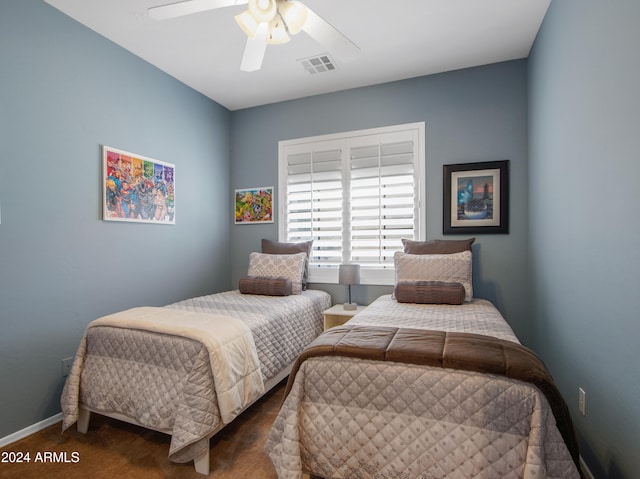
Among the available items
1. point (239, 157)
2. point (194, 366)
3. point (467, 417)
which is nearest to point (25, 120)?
point (194, 366)

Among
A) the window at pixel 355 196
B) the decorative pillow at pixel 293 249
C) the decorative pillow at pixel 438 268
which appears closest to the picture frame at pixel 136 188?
the decorative pillow at pixel 293 249

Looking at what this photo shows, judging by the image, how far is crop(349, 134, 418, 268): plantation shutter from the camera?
336 centimetres

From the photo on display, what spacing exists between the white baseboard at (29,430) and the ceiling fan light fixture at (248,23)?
9.08 feet

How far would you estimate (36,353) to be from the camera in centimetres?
221

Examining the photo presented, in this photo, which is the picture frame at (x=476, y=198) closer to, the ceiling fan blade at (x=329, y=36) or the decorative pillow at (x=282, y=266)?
the decorative pillow at (x=282, y=266)

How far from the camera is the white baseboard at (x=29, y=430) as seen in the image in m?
2.03

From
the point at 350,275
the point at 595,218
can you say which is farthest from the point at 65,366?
the point at 595,218

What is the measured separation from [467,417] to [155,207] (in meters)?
2.93

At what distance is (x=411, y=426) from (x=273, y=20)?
209 cm

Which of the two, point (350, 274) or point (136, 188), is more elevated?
point (136, 188)

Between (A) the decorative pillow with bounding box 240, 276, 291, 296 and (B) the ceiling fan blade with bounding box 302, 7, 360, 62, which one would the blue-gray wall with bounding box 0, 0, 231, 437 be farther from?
(B) the ceiling fan blade with bounding box 302, 7, 360, 62

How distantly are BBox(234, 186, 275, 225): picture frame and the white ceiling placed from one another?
114 centimetres

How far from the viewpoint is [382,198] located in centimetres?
344

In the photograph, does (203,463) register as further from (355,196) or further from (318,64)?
(318,64)
